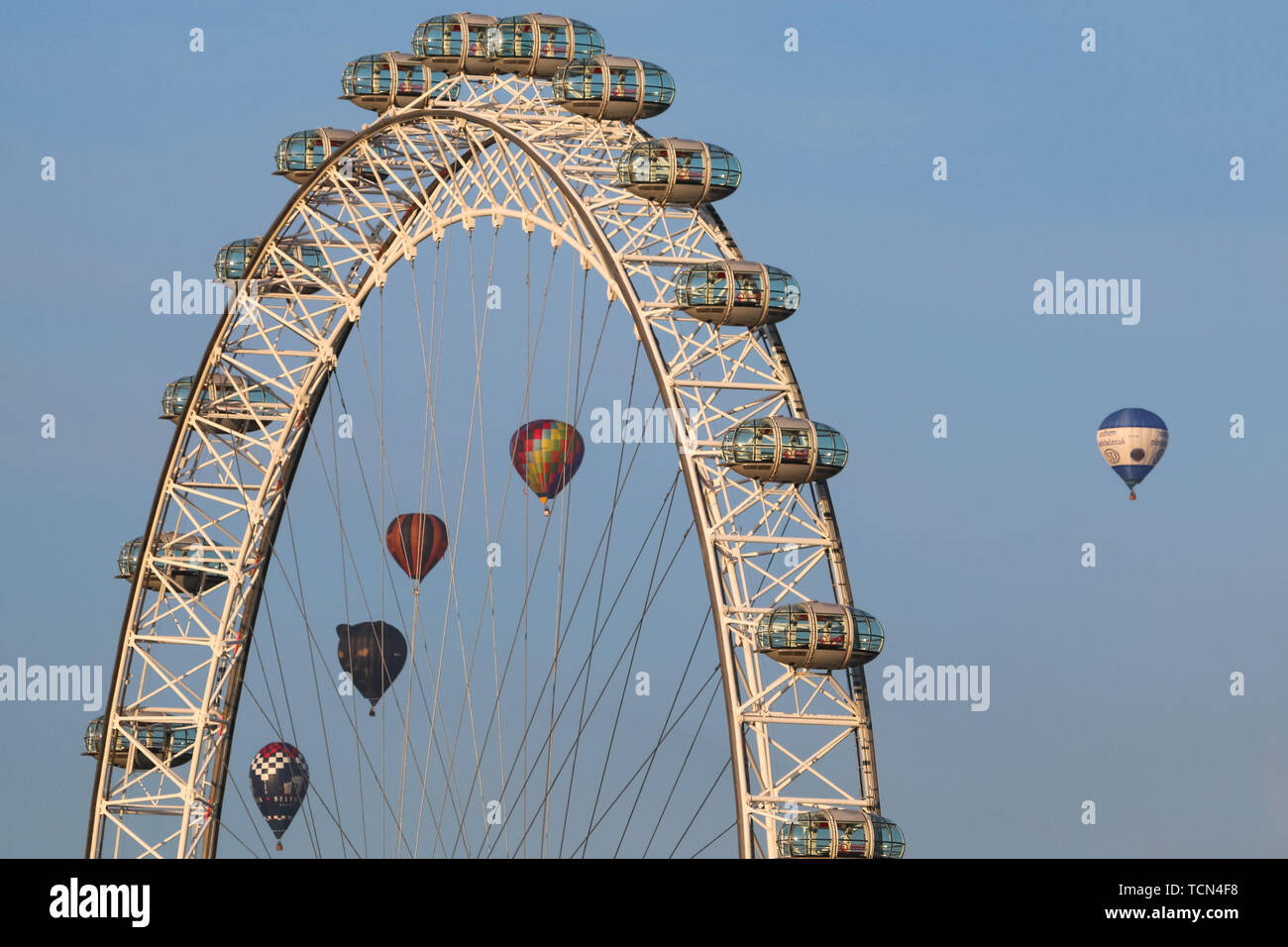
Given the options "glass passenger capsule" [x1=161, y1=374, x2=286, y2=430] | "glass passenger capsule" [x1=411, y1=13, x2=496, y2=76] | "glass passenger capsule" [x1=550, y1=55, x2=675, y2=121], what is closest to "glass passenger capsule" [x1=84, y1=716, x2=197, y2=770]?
"glass passenger capsule" [x1=161, y1=374, x2=286, y2=430]

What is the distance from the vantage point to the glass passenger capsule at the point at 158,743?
96.7m

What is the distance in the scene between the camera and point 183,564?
96188mm

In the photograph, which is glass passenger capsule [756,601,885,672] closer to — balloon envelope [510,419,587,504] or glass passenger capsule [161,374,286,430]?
glass passenger capsule [161,374,286,430]

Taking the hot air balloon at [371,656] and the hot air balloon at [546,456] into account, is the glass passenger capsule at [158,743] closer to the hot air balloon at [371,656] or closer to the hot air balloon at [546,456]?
the hot air balloon at [546,456]

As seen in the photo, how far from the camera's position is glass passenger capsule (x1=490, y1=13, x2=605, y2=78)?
266ft

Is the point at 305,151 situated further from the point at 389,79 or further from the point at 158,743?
the point at 158,743

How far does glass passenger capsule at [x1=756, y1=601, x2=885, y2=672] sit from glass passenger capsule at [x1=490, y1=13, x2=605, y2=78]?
1717 cm

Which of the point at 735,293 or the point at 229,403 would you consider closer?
the point at 735,293

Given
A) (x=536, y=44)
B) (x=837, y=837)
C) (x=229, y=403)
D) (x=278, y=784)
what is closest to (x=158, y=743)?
(x=229, y=403)

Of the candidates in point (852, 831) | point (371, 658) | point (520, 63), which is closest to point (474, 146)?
point (520, 63)

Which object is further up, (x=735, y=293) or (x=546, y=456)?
(x=735, y=293)

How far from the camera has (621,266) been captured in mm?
74750

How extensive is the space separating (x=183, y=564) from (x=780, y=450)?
28.8 meters
